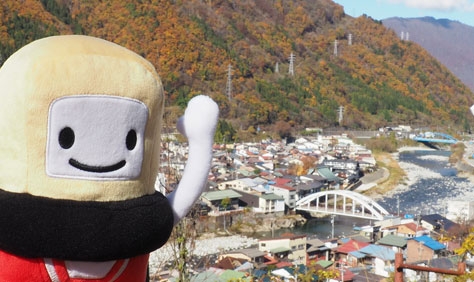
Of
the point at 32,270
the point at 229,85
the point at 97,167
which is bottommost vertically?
the point at 32,270

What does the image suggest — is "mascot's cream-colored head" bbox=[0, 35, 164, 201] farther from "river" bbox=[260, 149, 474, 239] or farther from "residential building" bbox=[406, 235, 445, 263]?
"river" bbox=[260, 149, 474, 239]

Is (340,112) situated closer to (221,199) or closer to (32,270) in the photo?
(221,199)

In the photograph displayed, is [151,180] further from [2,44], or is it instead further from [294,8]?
[294,8]

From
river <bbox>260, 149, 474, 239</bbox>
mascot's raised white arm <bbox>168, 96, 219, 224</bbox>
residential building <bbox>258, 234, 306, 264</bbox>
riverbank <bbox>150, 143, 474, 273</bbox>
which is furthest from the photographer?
river <bbox>260, 149, 474, 239</bbox>

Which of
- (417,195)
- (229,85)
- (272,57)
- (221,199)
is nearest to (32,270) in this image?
(221,199)

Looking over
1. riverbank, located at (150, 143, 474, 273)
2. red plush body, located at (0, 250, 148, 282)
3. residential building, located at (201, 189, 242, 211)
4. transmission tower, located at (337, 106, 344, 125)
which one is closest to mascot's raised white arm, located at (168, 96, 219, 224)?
red plush body, located at (0, 250, 148, 282)

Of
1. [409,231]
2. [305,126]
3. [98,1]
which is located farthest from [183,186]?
[98,1]

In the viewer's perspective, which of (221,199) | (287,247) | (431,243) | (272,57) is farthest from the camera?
(272,57)

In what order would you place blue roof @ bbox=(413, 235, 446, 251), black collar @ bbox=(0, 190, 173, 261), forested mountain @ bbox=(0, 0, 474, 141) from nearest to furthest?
black collar @ bbox=(0, 190, 173, 261), blue roof @ bbox=(413, 235, 446, 251), forested mountain @ bbox=(0, 0, 474, 141)
